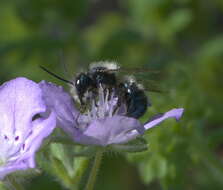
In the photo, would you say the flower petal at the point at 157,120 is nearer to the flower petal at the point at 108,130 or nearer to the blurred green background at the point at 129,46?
the flower petal at the point at 108,130

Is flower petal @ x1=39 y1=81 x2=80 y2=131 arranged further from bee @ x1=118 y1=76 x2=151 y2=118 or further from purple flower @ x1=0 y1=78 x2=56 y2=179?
bee @ x1=118 y1=76 x2=151 y2=118

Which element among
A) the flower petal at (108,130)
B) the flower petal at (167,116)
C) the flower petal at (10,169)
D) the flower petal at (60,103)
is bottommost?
the flower petal at (10,169)

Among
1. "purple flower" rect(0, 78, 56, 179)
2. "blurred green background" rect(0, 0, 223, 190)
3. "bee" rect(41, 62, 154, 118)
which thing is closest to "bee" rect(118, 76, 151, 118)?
"bee" rect(41, 62, 154, 118)

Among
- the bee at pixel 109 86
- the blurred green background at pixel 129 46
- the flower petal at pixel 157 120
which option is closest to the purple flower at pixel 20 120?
the bee at pixel 109 86

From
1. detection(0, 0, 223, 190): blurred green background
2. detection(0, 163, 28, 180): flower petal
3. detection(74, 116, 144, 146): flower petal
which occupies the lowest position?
detection(0, 163, 28, 180): flower petal

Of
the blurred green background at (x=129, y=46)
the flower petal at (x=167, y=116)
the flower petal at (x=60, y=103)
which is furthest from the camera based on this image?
the blurred green background at (x=129, y=46)

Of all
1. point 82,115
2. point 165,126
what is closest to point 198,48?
point 165,126

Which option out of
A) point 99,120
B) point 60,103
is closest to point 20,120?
point 60,103
